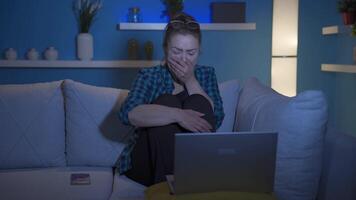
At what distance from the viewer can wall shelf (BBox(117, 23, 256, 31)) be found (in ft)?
12.1

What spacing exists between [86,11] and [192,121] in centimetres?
237

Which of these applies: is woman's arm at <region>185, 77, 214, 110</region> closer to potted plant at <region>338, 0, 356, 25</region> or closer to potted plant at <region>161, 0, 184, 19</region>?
potted plant at <region>338, 0, 356, 25</region>

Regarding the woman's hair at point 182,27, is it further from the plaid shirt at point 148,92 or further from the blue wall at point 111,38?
the blue wall at point 111,38

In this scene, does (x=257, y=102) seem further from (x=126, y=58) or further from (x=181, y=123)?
(x=126, y=58)

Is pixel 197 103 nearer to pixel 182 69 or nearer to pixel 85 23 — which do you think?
pixel 182 69

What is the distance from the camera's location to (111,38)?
3.81 meters

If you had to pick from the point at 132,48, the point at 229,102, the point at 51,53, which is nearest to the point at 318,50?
the point at 132,48

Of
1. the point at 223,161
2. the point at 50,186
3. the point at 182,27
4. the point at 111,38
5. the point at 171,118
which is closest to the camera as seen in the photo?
the point at 223,161

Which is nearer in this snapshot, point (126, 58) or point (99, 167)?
point (99, 167)

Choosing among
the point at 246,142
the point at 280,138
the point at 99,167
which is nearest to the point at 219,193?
the point at 246,142

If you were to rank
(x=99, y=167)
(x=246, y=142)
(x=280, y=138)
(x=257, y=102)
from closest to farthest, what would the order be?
(x=246, y=142) < (x=280, y=138) < (x=257, y=102) < (x=99, y=167)

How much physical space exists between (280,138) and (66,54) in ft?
8.64

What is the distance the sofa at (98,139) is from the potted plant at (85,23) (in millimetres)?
1594

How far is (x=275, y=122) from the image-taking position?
1594mm
